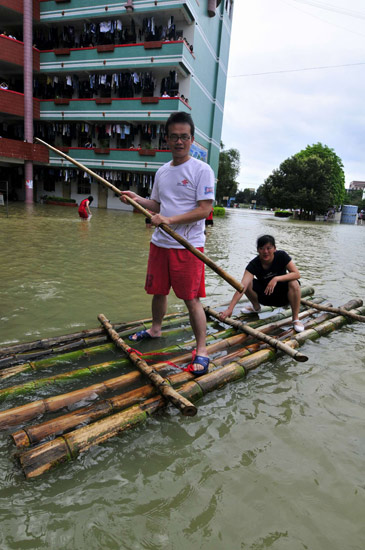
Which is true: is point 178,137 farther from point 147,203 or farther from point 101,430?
point 101,430

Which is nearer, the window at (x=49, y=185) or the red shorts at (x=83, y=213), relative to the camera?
the red shorts at (x=83, y=213)

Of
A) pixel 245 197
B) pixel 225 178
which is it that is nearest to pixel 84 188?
pixel 225 178

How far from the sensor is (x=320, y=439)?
7.05 ft

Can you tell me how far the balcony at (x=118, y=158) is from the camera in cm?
2200

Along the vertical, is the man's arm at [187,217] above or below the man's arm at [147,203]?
below

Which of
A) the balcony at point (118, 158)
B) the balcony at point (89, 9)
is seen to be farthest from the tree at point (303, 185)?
the balcony at point (89, 9)

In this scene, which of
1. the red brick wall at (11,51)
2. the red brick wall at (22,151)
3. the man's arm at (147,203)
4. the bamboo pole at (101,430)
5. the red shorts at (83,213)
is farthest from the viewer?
the red brick wall at (22,151)

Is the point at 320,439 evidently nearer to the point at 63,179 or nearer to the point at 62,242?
the point at 62,242

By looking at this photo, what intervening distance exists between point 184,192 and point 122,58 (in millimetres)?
23076

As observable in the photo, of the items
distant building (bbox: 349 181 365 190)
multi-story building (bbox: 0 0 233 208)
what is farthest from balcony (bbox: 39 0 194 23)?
distant building (bbox: 349 181 365 190)

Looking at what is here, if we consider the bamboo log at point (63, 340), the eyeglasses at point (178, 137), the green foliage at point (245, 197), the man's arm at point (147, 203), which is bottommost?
the bamboo log at point (63, 340)

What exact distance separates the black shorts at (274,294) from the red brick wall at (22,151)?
71.0 ft

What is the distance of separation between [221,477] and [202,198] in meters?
1.89

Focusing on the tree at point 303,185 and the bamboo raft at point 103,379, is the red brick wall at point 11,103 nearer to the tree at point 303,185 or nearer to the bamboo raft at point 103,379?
the bamboo raft at point 103,379
